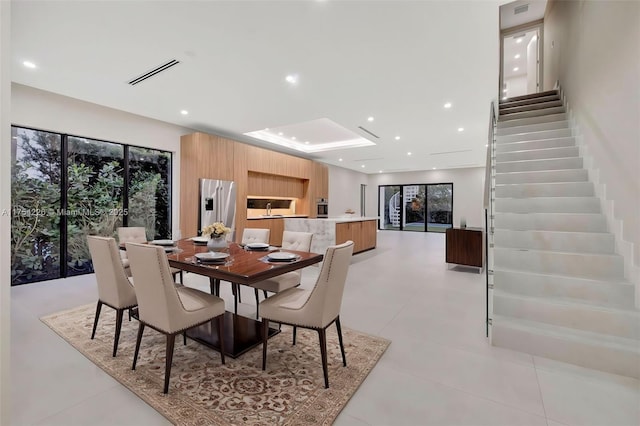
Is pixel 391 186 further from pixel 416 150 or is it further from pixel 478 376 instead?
pixel 478 376

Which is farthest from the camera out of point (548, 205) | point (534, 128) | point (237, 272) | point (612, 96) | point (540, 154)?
point (534, 128)

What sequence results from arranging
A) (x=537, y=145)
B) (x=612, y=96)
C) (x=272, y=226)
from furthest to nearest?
(x=272, y=226)
(x=537, y=145)
(x=612, y=96)

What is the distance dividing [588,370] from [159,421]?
303 cm

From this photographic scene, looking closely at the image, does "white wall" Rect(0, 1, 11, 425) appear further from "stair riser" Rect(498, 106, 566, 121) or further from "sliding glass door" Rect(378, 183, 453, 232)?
"sliding glass door" Rect(378, 183, 453, 232)

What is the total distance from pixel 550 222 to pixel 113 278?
14.3 ft

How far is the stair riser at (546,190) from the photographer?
10.7 feet

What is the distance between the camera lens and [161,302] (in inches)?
73.4

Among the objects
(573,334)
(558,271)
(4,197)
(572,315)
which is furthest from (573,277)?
(4,197)

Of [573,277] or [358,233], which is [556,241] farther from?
[358,233]

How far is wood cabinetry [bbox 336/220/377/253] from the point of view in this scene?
19.6 ft

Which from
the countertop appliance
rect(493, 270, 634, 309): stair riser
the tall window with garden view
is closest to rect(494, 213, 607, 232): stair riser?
rect(493, 270, 634, 309): stair riser

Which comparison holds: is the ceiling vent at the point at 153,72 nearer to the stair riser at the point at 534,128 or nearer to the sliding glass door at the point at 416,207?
the stair riser at the point at 534,128

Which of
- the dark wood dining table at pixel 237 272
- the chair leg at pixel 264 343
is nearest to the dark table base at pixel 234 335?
the dark wood dining table at pixel 237 272

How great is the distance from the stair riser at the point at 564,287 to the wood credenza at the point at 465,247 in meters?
2.44
